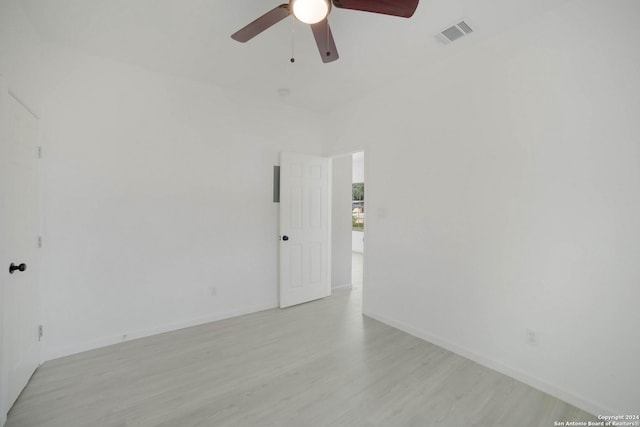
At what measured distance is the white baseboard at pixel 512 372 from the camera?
6.24 feet

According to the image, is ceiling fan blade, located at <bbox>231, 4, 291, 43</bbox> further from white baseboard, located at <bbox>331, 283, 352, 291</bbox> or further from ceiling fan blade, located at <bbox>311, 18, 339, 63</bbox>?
white baseboard, located at <bbox>331, 283, 352, 291</bbox>

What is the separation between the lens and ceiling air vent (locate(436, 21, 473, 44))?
7.25 feet

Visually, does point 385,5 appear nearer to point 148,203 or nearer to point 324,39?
point 324,39

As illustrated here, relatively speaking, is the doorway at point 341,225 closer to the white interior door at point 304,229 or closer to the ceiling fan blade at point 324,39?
the white interior door at point 304,229

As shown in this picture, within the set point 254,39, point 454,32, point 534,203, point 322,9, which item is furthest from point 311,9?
point 534,203

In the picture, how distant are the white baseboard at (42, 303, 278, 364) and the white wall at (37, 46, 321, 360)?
11 millimetres

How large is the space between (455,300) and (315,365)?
1.48 meters

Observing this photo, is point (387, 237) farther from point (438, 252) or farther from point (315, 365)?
point (315, 365)

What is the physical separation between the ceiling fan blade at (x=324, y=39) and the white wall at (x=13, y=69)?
6.40ft

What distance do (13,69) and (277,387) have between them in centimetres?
311

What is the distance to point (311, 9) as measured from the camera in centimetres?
144

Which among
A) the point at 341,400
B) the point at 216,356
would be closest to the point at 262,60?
the point at 216,356

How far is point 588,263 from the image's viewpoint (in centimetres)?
192

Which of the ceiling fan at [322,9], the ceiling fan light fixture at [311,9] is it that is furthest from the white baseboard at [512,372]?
the ceiling fan light fixture at [311,9]
